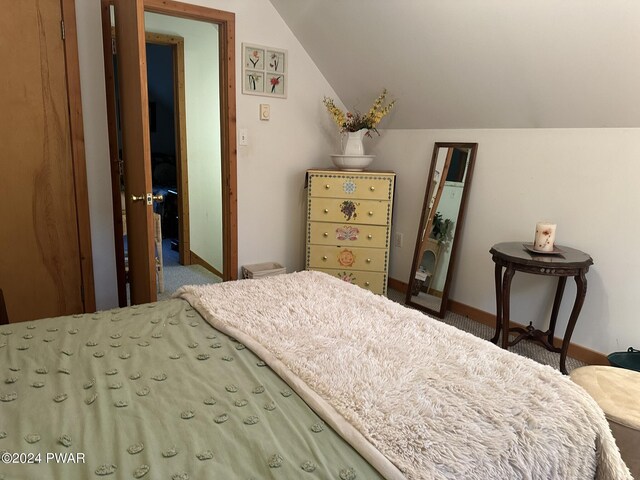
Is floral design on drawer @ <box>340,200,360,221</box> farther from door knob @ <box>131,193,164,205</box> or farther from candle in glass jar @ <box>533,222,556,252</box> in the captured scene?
door knob @ <box>131,193,164,205</box>

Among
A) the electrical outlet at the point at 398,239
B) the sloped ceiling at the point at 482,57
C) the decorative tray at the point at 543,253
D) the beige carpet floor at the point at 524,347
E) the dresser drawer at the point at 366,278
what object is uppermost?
the sloped ceiling at the point at 482,57

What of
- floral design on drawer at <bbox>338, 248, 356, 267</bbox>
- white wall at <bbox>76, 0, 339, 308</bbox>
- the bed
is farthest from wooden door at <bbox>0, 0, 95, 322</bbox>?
floral design on drawer at <bbox>338, 248, 356, 267</bbox>

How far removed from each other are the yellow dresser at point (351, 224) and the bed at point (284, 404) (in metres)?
1.85

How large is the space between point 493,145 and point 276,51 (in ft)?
5.30

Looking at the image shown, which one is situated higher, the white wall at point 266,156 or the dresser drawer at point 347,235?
the white wall at point 266,156

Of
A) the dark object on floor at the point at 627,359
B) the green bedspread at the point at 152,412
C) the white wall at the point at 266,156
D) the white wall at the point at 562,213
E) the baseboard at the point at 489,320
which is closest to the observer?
the green bedspread at the point at 152,412

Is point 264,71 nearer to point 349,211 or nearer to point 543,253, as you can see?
point 349,211

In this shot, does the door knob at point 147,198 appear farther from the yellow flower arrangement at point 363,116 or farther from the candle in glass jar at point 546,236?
the candle in glass jar at point 546,236

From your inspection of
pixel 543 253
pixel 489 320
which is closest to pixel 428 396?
pixel 543 253

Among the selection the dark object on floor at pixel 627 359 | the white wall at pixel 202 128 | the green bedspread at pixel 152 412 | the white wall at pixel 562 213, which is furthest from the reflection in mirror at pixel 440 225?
the green bedspread at pixel 152 412

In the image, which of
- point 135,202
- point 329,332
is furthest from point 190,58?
point 329,332

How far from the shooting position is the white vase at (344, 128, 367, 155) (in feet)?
11.1

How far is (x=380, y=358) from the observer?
4.05 ft

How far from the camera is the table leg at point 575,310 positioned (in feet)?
7.51
